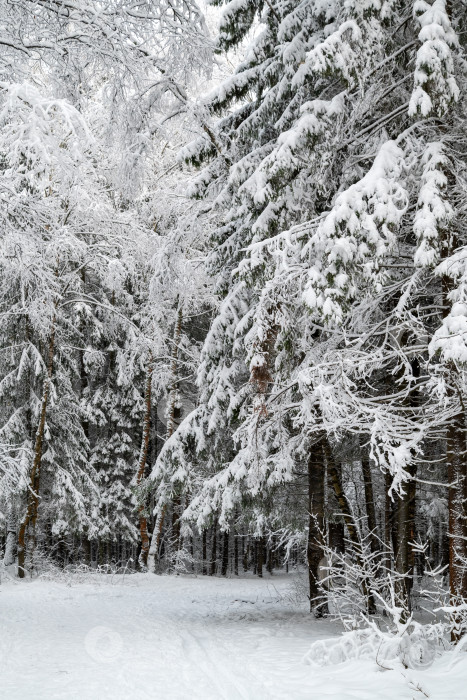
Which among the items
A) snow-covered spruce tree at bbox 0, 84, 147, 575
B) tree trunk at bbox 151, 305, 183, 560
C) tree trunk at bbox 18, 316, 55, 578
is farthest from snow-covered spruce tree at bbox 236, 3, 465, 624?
tree trunk at bbox 151, 305, 183, 560

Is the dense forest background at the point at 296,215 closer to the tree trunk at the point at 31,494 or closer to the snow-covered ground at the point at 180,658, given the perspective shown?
the snow-covered ground at the point at 180,658

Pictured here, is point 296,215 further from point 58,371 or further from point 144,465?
point 144,465

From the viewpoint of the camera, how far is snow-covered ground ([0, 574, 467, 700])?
194 inches

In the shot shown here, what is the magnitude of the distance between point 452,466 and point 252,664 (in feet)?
10.6

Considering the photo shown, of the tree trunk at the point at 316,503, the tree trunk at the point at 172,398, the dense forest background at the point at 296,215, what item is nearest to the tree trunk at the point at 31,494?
the tree trunk at the point at 172,398

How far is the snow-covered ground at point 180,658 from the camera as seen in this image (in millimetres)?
4934

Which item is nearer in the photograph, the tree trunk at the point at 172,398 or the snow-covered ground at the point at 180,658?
the snow-covered ground at the point at 180,658

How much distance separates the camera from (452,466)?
6293mm

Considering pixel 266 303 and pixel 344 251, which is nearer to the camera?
pixel 344 251

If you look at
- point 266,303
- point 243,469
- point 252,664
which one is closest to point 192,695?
point 252,664

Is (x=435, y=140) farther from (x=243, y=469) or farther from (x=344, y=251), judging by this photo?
(x=243, y=469)

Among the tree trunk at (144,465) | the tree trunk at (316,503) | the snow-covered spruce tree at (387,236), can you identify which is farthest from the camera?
the tree trunk at (144,465)

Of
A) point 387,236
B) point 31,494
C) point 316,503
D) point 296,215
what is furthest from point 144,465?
point 387,236

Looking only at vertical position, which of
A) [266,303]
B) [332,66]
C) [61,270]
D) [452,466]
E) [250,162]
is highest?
[61,270]
